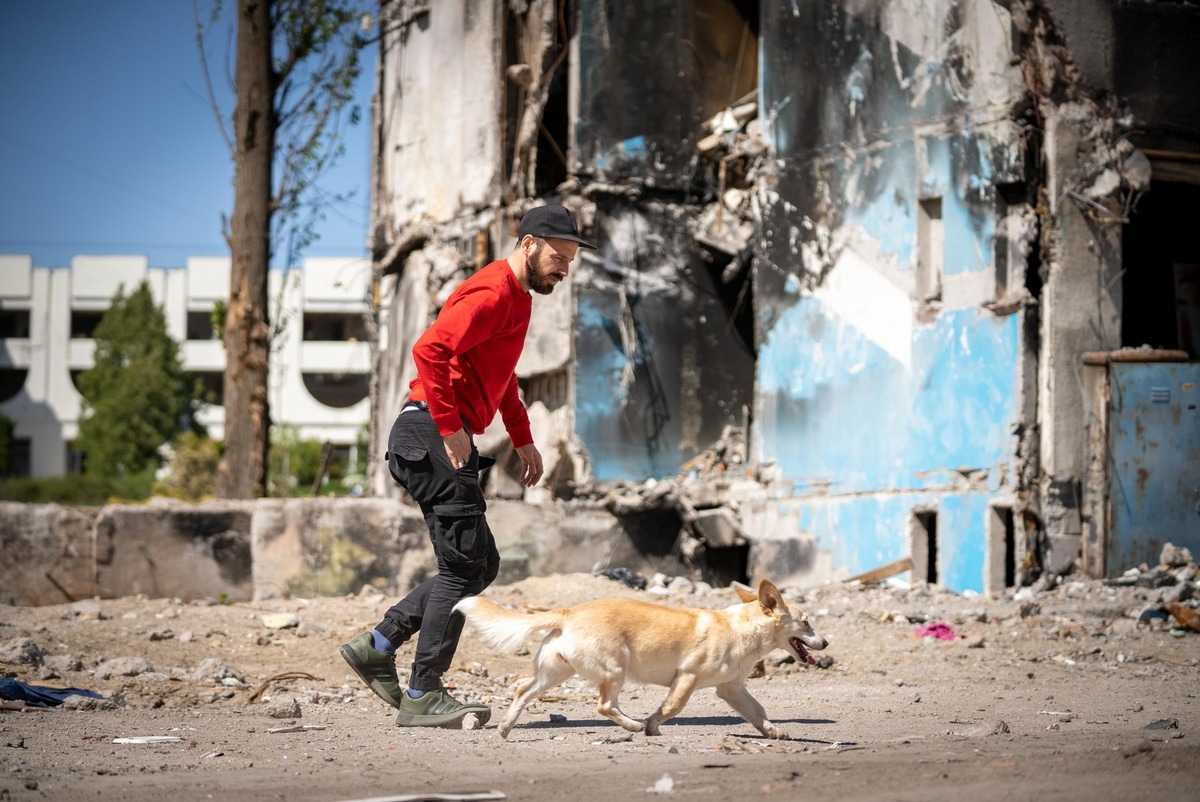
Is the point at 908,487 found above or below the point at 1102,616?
above

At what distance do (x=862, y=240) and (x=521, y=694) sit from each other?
836cm

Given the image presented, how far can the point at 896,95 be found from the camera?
12.5 meters

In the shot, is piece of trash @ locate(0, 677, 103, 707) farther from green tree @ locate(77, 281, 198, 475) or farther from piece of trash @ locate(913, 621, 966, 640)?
green tree @ locate(77, 281, 198, 475)

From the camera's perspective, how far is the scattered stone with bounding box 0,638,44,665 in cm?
729

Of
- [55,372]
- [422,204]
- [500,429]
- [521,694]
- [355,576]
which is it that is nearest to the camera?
[521,694]

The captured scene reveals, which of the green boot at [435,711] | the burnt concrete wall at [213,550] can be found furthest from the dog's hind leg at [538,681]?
the burnt concrete wall at [213,550]

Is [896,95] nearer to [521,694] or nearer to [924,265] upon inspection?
[924,265]

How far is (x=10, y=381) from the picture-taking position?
67.9 metres

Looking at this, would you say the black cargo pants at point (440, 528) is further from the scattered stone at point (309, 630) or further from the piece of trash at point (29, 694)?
the scattered stone at point (309, 630)

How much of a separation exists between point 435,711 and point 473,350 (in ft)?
5.17

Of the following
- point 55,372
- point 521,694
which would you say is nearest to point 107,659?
point 521,694

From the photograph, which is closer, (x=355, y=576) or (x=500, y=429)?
(x=355, y=576)

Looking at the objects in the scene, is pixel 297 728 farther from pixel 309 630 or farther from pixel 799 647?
pixel 309 630

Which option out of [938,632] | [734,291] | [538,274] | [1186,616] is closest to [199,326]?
[734,291]
